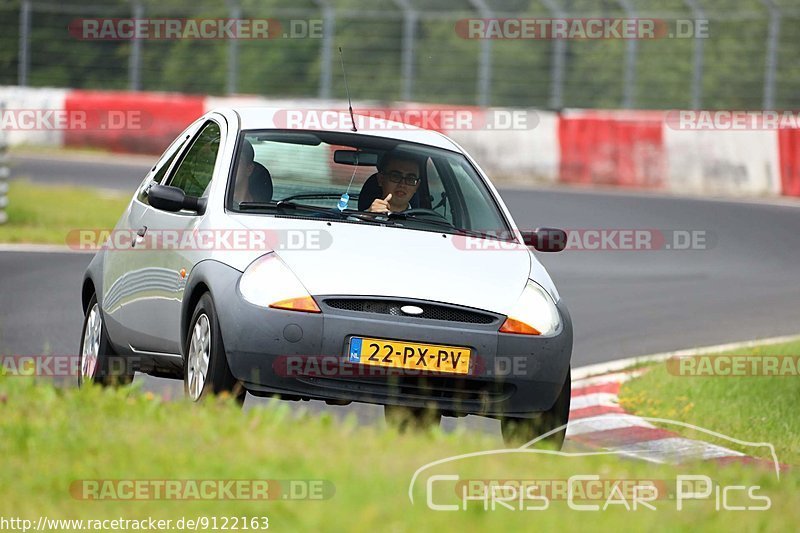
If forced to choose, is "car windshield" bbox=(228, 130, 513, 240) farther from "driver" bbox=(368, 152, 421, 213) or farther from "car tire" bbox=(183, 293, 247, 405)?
"car tire" bbox=(183, 293, 247, 405)

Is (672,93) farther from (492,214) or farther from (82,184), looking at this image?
(492,214)

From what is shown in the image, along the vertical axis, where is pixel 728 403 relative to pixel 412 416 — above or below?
below

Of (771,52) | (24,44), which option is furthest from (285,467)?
(24,44)

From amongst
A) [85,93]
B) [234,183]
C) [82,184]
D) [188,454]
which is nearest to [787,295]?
[234,183]

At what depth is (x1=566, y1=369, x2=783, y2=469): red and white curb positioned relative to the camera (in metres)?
8.77

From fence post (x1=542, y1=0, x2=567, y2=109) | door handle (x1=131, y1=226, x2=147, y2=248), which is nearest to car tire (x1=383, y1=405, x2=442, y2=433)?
door handle (x1=131, y1=226, x2=147, y2=248)

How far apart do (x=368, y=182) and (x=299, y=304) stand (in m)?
1.72

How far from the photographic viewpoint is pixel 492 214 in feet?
28.0

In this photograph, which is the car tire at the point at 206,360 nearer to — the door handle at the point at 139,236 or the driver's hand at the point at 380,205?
the door handle at the point at 139,236

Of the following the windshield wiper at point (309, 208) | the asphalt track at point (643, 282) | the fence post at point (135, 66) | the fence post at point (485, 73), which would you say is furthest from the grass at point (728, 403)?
the fence post at point (135, 66)

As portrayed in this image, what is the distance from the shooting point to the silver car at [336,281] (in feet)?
23.2

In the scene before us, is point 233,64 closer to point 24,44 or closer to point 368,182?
point 24,44

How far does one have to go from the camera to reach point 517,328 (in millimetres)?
7250

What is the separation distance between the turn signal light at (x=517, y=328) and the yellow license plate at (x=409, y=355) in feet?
0.75
